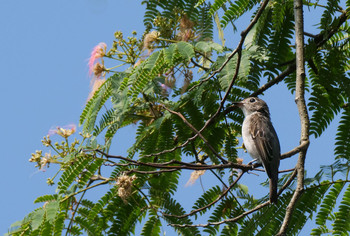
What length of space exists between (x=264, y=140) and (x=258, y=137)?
8 centimetres

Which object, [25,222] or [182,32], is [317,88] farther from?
[25,222]

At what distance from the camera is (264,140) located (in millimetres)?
5668

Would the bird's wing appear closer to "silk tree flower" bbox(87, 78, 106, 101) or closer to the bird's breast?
the bird's breast

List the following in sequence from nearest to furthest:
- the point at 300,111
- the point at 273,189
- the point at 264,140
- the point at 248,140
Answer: the point at 300,111
the point at 273,189
the point at 248,140
the point at 264,140

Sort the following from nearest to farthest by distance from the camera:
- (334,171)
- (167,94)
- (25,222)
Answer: (334,171)
(25,222)
(167,94)

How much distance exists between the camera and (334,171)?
464cm

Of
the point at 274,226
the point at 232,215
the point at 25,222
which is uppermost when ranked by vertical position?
the point at 25,222

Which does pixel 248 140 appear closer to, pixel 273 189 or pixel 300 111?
pixel 273 189

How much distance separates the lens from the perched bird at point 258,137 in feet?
17.5

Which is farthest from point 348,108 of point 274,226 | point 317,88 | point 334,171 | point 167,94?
point 167,94

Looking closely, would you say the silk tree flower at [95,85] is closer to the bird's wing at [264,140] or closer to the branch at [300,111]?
the bird's wing at [264,140]

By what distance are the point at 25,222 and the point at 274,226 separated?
7.20ft

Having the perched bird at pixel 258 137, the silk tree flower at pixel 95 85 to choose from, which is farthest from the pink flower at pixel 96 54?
the perched bird at pixel 258 137

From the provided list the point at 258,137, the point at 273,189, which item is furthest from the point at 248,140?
the point at 273,189
